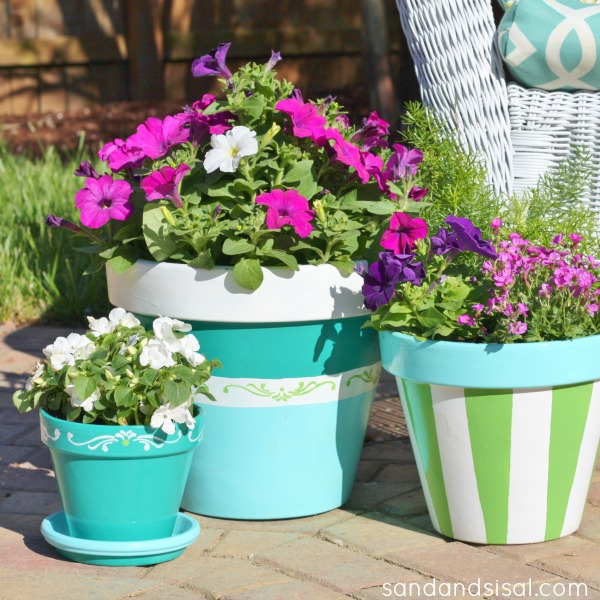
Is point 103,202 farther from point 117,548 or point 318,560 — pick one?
point 318,560

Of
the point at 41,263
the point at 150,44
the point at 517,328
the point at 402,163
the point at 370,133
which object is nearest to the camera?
the point at 517,328

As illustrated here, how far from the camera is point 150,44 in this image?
25.4 feet

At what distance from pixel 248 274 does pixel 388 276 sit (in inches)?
11.1

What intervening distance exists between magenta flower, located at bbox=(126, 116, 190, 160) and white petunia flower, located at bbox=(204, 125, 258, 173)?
0.41 ft

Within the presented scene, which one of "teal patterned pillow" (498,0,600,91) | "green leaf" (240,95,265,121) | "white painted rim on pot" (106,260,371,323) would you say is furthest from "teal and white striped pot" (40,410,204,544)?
"teal patterned pillow" (498,0,600,91)

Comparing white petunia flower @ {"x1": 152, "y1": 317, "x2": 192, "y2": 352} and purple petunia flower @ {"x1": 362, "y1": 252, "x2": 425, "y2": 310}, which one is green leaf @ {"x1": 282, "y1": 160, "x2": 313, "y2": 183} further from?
white petunia flower @ {"x1": 152, "y1": 317, "x2": 192, "y2": 352}

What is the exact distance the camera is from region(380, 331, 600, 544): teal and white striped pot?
2.00 meters

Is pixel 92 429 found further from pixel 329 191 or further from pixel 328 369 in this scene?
pixel 329 191

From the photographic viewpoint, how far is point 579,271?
202cm

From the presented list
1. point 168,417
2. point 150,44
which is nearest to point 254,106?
point 168,417

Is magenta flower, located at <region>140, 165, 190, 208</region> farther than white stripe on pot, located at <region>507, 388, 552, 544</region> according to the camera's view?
Yes

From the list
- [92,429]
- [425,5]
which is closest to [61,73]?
[425,5]

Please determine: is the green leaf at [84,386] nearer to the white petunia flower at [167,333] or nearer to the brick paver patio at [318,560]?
the white petunia flower at [167,333]

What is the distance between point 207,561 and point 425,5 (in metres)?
1.38
